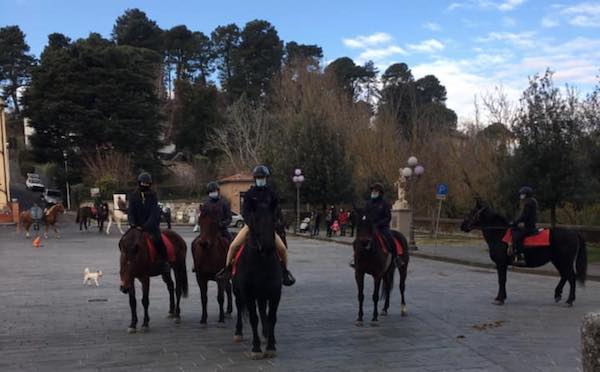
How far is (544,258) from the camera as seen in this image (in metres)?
11.9

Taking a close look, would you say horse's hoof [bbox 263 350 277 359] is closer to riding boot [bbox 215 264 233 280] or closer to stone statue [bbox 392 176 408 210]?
riding boot [bbox 215 264 233 280]

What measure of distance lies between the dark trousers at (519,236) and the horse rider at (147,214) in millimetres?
6914

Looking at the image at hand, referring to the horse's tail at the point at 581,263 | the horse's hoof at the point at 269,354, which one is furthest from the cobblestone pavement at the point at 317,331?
the horse's tail at the point at 581,263

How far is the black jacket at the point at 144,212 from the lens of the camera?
362 inches

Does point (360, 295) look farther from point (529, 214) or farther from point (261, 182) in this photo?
point (529, 214)

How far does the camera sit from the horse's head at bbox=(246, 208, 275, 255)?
696cm

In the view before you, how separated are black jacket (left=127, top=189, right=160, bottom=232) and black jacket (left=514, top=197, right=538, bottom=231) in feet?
23.4

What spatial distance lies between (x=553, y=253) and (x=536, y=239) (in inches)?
17.6

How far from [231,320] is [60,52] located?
2124 inches

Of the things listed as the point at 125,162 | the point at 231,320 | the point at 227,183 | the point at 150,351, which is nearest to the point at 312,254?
the point at 231,320

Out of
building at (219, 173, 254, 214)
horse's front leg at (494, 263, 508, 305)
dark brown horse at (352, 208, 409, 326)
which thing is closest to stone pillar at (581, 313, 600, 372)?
dark brown horse at (352, 208, 409, 326)

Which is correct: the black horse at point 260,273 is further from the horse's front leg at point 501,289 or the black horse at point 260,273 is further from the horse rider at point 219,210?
the horse's front leg at point 501,289

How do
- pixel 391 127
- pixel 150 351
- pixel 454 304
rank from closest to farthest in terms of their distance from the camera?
pixel 150 351, pixel 454 304, pixel 391 127

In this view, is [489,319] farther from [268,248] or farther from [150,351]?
[150,351]
